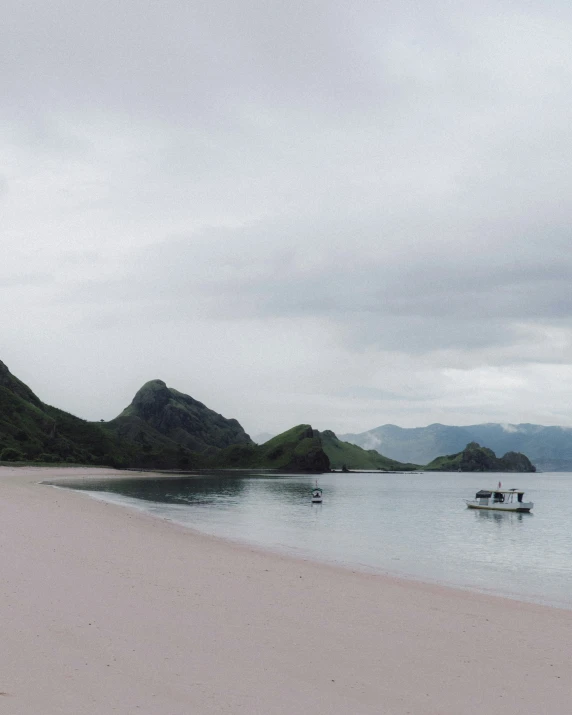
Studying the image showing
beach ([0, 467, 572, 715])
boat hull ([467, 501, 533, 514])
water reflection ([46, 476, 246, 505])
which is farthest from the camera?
boat hull ([467, 501, 533, 514])

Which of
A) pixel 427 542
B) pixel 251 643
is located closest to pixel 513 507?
pixel 427 542

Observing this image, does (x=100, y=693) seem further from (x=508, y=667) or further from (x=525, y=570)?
(x=525, y=570)

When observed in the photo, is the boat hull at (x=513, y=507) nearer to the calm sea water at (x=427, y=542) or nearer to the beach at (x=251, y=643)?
the calm sea water at (x=427, y=542)

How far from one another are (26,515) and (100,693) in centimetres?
3095

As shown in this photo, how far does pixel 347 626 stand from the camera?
15469 millimetres

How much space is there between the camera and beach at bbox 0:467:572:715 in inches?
374

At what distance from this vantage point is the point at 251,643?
12.9 meters

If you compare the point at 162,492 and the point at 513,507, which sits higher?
the point at 513,507

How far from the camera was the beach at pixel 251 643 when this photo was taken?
9.49 meters

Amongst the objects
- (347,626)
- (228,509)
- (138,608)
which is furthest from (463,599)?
(228,509)

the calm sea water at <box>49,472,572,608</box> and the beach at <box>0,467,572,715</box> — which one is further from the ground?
the beach at <box>0,467,572,715</box>

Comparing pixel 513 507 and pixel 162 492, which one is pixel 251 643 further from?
pixel 162 492

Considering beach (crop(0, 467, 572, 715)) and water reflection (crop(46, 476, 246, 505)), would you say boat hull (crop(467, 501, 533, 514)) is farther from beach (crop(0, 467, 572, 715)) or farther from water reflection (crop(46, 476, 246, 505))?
beach (crop(0, 467, 572, 715))

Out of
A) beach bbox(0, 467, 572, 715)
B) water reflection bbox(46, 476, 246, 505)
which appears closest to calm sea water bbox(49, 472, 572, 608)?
beach bbox(0, 467, 572, 715)
